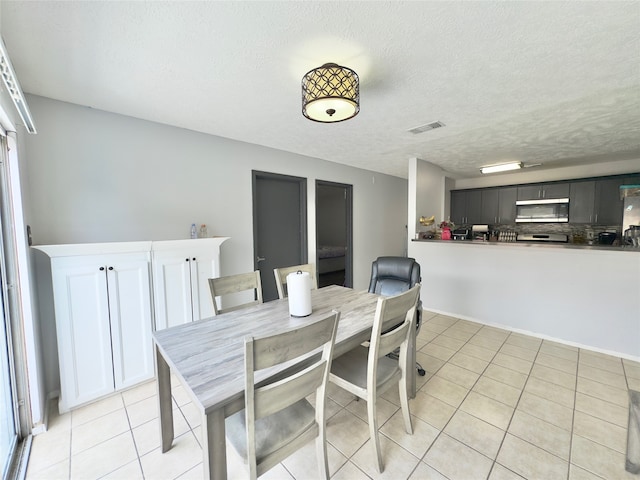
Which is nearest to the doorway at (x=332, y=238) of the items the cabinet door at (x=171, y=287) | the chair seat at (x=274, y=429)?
the cabinet door at (x=171, y=287)

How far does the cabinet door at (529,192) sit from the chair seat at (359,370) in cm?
510

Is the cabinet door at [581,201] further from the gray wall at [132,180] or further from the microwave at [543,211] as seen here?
the gray wall at [132,180]

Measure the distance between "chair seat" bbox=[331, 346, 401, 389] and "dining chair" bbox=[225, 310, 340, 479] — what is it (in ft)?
1.21

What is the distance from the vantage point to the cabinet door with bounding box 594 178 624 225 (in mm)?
4227

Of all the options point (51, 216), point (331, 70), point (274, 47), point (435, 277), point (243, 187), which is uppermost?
point (274, 47)

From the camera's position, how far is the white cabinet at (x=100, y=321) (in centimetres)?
192

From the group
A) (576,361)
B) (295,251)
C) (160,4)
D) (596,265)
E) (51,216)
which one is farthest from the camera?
(295,251)

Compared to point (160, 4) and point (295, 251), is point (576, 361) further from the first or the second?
point (160, 4)

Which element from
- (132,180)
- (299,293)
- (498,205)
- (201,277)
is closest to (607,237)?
(498,205)

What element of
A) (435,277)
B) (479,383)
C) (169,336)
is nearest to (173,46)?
(169,336)

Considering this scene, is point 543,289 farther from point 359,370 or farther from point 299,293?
point 299,293

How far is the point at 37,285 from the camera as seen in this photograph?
80.6 inches

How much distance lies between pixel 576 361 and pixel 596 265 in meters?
1.05

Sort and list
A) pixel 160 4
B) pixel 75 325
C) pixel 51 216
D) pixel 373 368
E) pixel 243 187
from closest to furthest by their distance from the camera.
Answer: pixel 160 4
pixel 373 368
pixel 75 325
pixel 51 216
pixel 243 187
